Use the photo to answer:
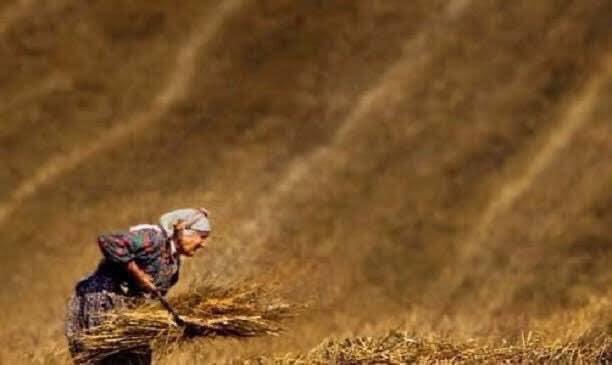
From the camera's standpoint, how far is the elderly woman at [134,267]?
14.0 ft

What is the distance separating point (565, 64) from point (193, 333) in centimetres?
316

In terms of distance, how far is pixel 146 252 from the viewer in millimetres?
4281

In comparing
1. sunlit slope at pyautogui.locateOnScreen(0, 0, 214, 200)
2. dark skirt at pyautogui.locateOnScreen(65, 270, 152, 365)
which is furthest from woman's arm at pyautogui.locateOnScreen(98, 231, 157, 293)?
sunlit slope at pyautogui.locateOnScreen(0, 0, 214, 200)

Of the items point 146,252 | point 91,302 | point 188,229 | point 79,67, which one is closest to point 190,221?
point 188,229

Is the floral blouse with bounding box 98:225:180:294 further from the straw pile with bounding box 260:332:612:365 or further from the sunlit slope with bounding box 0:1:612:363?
the sunlit slope with bounding box 0:1:612:363

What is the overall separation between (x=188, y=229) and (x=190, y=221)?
0.07ft

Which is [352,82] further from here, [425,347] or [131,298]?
[131,298]

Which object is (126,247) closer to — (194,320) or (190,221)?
(190,221)

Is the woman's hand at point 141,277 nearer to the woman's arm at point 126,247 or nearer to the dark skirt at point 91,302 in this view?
the woman's arm at point 126,247

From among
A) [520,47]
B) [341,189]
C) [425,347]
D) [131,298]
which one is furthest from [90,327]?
[520,47]

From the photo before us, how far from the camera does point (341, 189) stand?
23.6 ft

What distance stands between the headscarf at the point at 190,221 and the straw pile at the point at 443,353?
0.78 meters

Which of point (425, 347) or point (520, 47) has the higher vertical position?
point (520, 47)

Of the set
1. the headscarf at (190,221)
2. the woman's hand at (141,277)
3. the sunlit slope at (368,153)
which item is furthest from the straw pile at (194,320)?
the sunlit slope at (368,153)
